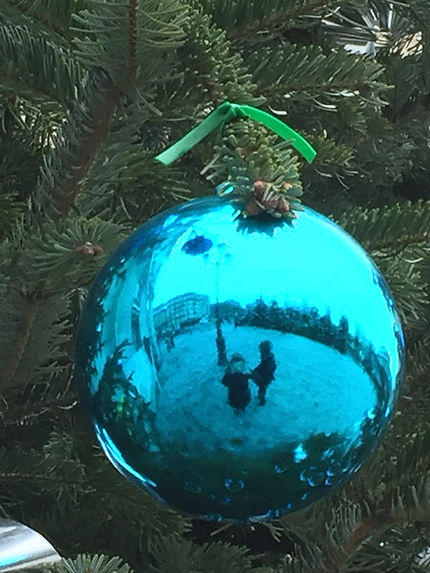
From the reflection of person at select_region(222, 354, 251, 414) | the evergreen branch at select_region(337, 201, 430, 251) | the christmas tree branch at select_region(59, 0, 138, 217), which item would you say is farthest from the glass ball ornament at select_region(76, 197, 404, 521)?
the evergreen branch at select_region(337, 201, 430, 251)

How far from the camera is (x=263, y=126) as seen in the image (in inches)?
17.6

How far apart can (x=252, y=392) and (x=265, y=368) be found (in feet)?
0.04

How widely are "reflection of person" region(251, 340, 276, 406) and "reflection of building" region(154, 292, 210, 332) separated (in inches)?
1.1

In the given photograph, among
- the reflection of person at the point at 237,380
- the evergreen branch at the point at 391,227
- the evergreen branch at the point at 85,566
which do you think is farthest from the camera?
the evergreen branch at the point at 391,227

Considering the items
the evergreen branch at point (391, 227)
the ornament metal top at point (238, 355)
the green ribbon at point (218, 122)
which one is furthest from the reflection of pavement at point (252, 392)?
the evergreen branch at point (391, 227)

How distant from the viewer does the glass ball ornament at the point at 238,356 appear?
0.37 meters

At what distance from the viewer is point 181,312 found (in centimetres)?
37

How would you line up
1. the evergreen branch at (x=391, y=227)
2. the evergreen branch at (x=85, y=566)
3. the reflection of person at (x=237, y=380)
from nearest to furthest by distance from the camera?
the reflection of person at (x=237, y=380) < the evergreen branch at (x=85, y=566) < the evergreen branch at (x=391, y=227)

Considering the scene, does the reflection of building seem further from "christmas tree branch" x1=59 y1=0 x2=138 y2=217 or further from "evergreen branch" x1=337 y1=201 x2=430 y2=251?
"evergreen branch" x1=337 y1=201 x2=430 y2=251

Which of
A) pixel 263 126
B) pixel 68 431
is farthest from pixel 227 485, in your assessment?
pixel 68 431

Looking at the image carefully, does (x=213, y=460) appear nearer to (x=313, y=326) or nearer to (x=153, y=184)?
(x=313, y=326)

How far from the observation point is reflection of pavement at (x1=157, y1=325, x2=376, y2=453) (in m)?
0.37

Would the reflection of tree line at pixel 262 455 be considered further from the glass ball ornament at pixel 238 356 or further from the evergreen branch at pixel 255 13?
the evergreen branch at pixel 255 13

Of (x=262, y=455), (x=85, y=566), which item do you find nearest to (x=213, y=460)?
(x=262, y=455)
